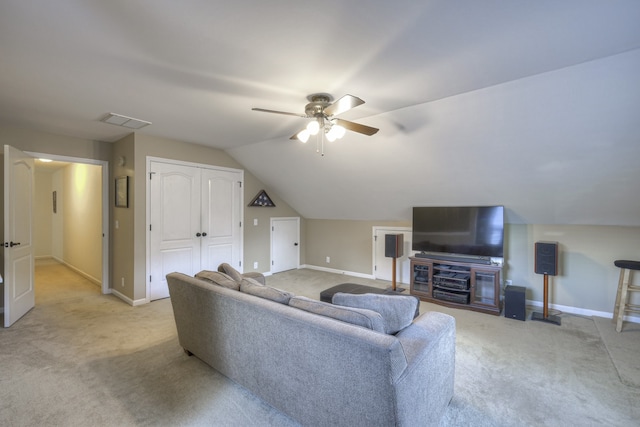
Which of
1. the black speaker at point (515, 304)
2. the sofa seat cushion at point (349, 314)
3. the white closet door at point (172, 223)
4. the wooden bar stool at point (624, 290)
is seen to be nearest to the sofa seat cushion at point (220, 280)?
the sofa seat cushion at point (349, 314)

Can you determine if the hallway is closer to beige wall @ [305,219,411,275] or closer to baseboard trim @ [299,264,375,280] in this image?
baseboard trim @ [299,264,375,280]

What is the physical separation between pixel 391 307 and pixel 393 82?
184cm

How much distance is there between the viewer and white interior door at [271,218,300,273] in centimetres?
601

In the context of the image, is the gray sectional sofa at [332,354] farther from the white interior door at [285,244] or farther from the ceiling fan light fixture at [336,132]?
the white interior door at [285,244]

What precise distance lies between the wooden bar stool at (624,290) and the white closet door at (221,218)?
5321 mm

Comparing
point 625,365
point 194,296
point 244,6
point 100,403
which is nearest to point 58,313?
point 100,403

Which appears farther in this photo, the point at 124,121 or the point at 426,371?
the point at 124,121

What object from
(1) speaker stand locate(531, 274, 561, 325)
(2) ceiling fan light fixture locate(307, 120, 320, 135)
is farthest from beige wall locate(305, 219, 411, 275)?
(2) ceiling fan light fixture locate(307, 120, 320, 135)

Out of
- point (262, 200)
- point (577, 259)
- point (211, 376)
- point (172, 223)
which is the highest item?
point (262, 200)

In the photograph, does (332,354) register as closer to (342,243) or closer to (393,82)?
(393,82)

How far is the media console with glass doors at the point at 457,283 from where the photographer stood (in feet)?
12.7

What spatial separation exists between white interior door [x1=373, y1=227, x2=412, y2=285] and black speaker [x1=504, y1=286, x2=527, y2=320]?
1.60 metres

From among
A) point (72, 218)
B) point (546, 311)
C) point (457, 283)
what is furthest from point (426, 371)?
point (72, 218)

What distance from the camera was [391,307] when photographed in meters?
1.76
